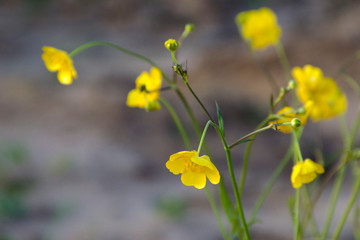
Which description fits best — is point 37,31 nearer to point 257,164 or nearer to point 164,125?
point 164,125

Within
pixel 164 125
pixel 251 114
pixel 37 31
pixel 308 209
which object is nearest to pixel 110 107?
pixel 164 125

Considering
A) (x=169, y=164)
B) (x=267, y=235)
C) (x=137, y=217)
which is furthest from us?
(x=137, y=217)

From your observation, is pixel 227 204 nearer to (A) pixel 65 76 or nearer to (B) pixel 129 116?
(A) pixel 65 76

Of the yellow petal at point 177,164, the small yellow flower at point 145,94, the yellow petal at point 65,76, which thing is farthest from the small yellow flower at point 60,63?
the yellow petal at point 177,164

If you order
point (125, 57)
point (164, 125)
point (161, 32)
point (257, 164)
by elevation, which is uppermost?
point (161, 32)

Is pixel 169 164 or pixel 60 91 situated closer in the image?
pixel 169 164

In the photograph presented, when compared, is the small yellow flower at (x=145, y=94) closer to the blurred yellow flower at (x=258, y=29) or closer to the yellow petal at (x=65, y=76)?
the yellow petal at (x=65, y=76)

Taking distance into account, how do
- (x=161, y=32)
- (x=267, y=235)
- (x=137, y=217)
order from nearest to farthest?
(x=267, y=235)
(x=137, y=217)
(x=161, y=32)

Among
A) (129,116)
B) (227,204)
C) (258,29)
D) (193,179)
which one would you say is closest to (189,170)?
(193,179)
